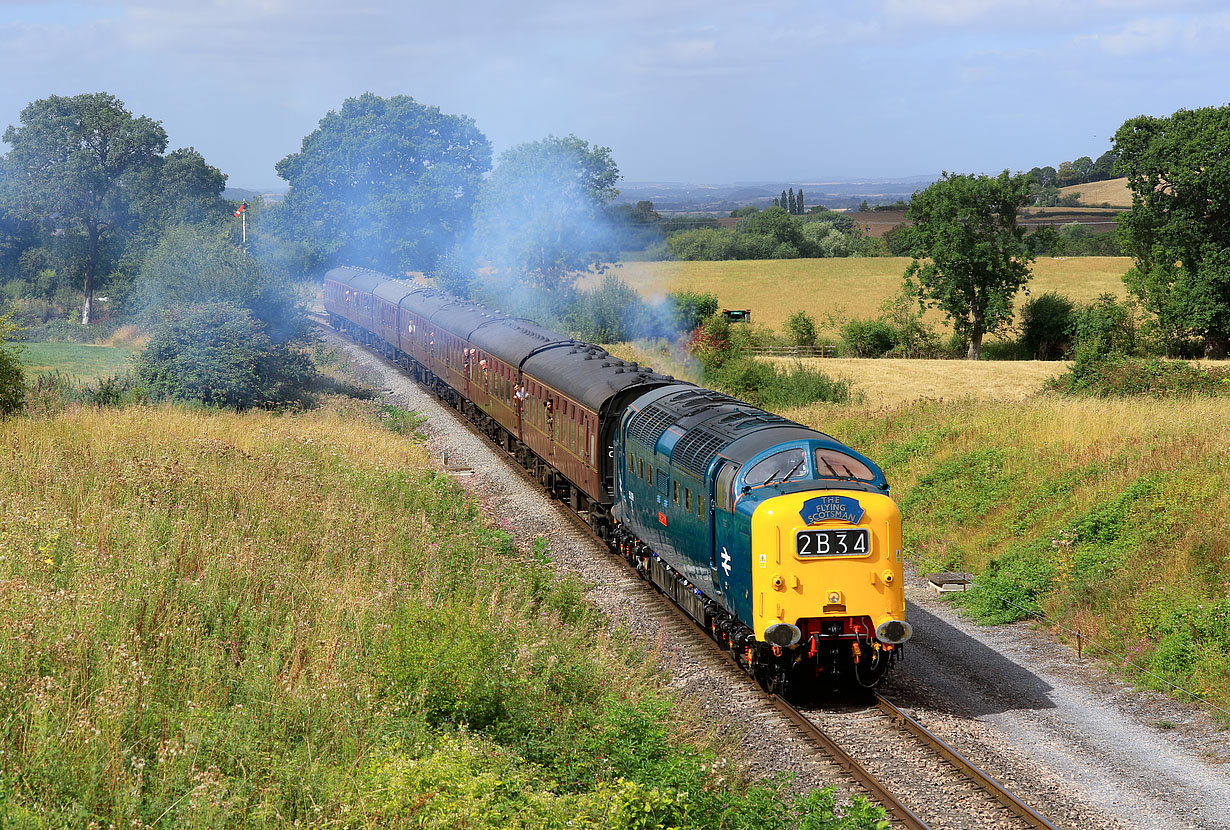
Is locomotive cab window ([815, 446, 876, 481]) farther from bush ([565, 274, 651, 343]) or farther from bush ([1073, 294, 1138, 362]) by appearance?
bush ([1073, 294, 1138, 362])

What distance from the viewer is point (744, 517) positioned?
13.8 m

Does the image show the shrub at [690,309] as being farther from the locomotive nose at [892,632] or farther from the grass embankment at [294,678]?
the locomotive nose at [892,632]

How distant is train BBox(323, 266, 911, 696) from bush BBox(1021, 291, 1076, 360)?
1996 inches

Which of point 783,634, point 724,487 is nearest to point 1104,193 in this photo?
point 724,487

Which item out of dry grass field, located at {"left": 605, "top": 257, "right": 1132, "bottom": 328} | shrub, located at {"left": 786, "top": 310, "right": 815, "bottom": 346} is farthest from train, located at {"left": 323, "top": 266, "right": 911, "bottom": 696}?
dry grass field, located at {"left": 605, "top": 257, "right": 1132, "bottom": 328}

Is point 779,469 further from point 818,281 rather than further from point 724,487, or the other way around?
point 818,281

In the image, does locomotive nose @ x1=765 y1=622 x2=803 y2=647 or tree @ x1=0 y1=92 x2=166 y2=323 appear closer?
locomotive nose @ x1=765 y1=622 x2=803 y2=647

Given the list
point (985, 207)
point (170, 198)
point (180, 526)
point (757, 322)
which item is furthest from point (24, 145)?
point (180, 526)

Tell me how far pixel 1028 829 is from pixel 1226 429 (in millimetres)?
15971

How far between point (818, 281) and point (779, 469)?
269 feet

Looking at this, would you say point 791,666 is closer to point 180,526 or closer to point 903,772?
point 903,772

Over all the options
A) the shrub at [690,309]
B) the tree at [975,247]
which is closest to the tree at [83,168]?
the shrub at [690,309]

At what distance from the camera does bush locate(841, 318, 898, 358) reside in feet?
218

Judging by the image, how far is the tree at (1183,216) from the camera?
5216 centimetres
